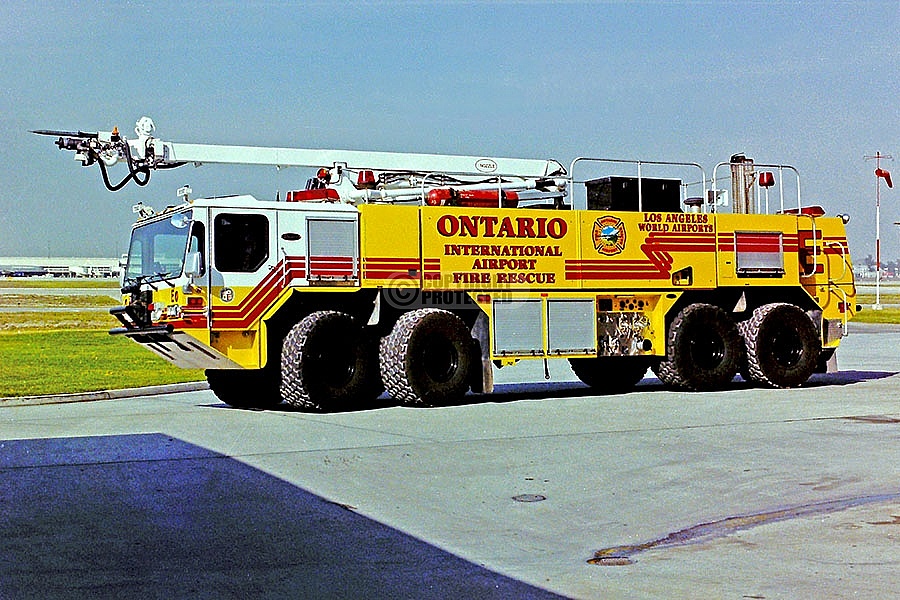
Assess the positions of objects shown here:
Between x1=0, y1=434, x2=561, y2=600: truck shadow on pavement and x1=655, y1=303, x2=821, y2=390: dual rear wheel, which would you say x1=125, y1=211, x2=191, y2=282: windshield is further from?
x1=655, y1=303, x2=821, y2=390: dual rear wheel

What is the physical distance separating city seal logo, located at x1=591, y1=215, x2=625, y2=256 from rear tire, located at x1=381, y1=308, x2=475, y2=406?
2.51m

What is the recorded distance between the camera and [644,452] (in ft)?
36.6

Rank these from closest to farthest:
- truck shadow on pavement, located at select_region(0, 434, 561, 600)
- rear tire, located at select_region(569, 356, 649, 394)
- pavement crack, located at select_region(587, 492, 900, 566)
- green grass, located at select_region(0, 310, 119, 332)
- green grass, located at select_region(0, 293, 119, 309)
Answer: truck shadow on pavement, located at select_region(0, 434, 561, 600)
pavement crack, located at select_region(587, 492, 900, 566)
rear tire, located at select_region(569, 356, 649, 394)
green grass, located at select_region(0, 310, 119, 332)
green grass, located at select_region(0, 293, 119, 309)

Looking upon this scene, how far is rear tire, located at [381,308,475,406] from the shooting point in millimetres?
15430

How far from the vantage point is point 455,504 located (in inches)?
343

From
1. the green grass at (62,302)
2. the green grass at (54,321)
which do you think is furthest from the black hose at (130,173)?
the green grass at (62,302)

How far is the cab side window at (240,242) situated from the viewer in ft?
48.6

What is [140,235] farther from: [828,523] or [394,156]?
[828,523]

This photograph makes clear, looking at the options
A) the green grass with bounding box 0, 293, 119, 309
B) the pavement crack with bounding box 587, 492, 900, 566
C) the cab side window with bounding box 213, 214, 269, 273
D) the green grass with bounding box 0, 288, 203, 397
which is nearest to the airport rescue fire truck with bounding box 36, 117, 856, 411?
the cab side window with bounding box 213, 214, 269, 273

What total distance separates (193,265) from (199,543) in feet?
25.3

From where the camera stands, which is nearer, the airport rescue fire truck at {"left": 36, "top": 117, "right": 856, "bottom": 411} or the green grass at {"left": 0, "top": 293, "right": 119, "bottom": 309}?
the airport rescue fire truck at {"left": 36, "top": 117, "right": 856, "bottom": 411}

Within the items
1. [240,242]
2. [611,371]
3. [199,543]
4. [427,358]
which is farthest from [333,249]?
[199,543]

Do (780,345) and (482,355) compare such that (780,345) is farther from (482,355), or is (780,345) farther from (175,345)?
(175,345)

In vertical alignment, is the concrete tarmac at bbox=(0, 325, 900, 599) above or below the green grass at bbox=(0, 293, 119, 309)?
below
